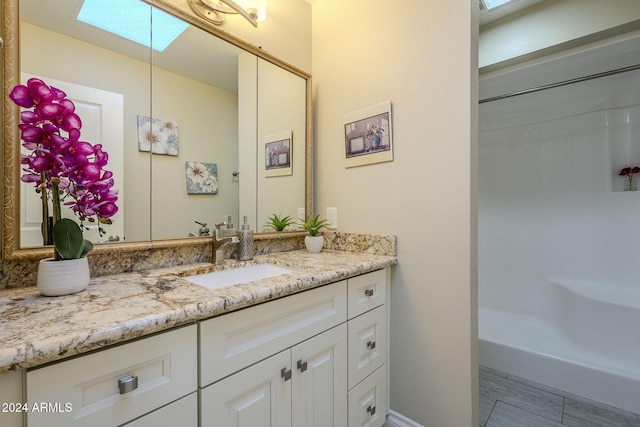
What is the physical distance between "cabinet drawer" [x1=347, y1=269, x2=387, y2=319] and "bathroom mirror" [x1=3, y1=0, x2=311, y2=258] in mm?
639

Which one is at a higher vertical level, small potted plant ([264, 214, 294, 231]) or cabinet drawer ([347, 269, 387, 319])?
small potted plant ([264, 214, 294, 231])

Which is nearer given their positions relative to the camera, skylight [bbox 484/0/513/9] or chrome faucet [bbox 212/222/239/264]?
chrome faucet [bbox 212/222/239/264]

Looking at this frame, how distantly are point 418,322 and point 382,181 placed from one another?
28.0 inches

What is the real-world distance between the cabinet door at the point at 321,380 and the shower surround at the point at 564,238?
131cm

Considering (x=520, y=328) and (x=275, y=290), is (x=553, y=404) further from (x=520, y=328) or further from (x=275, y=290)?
(x=275, y=290)

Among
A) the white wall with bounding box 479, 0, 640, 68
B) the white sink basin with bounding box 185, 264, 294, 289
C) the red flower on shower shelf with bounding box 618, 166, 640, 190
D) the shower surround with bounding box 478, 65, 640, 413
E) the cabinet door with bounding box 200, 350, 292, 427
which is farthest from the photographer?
the red flower on shower shelf with bounding box 618, 166, 640, 190

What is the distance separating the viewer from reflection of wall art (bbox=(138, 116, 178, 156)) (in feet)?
3.42

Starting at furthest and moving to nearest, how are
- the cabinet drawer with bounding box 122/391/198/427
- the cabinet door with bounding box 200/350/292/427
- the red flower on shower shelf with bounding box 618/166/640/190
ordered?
the red flower on shower shelf with bounding box 618/166/640/190 → the cabinet door with bounding box 200/350/292/427 → the cabinet drawer with bounding box 122/391/198/427

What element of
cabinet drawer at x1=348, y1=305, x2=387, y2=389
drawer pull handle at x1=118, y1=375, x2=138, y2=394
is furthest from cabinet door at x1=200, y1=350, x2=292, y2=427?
cabinet drawer at x1=348, y1=305, x2=387, y2=389

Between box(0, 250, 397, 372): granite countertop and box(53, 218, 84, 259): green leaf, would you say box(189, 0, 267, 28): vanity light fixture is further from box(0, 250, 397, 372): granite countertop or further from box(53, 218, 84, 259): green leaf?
box(0, 250, 397, 372): granite countertop

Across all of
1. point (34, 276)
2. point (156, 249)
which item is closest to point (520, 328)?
point (156, 249)

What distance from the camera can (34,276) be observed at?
82 centimetres

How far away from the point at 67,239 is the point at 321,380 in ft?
2.93

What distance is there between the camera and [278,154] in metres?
1.55
